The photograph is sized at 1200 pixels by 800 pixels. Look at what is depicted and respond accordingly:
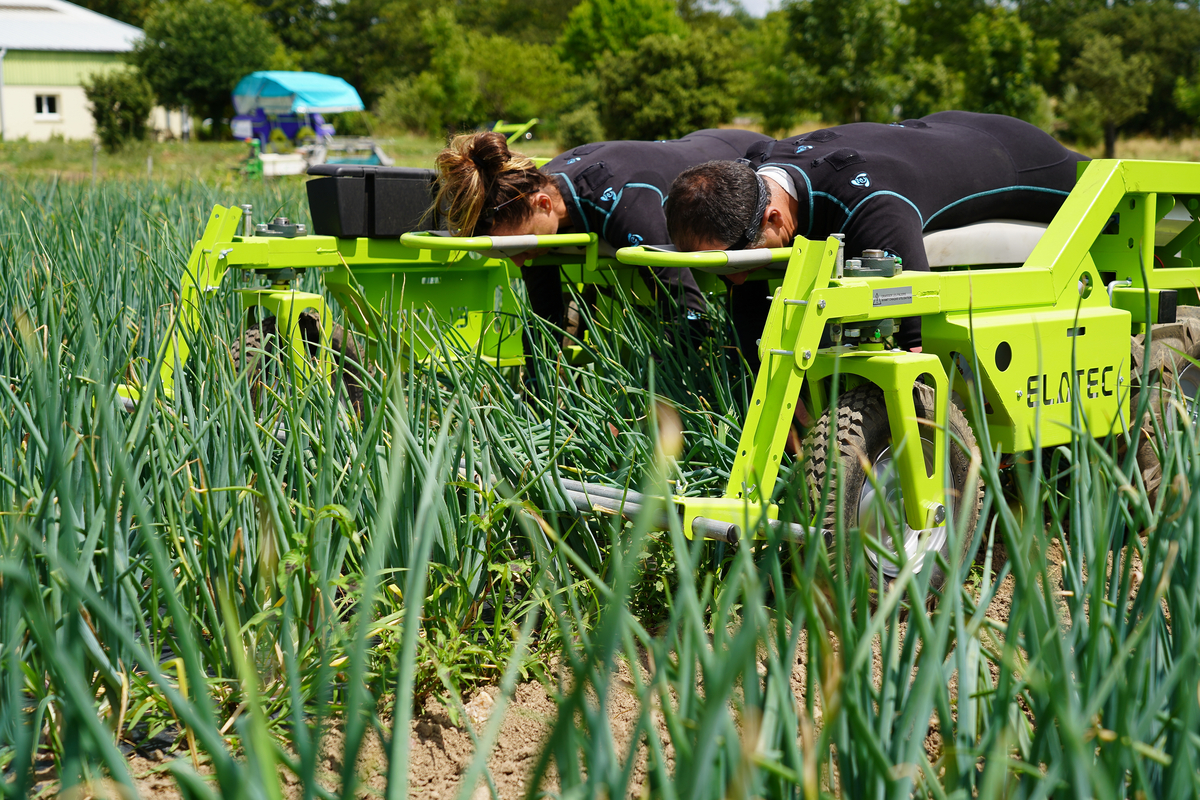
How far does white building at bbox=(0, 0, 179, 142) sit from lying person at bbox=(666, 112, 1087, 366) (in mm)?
36868

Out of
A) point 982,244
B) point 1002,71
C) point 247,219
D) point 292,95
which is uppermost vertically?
point 1002,71

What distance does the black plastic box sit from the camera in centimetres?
279

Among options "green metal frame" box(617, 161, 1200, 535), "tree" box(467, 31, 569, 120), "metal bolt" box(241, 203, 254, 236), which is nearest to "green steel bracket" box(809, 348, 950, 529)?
"green metal frame" box(617, 161, 1200, 535)

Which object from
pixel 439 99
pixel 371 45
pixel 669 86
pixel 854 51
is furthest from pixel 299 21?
pixel 854 51

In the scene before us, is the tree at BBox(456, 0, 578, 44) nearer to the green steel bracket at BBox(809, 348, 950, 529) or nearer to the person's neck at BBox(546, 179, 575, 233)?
the person's neck at BBox(546, 179, 575, 233)

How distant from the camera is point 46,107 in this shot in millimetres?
35188

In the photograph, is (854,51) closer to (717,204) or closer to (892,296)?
(717,204)

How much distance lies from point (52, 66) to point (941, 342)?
4066 cm

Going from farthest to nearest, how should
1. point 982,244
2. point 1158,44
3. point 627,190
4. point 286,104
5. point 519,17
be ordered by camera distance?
point 519,17 < point 1158,44 < point 286,104 < point 627,190 < point 982,244

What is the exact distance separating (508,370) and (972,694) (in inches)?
89.1

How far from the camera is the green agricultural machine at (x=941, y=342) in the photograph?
1544mm

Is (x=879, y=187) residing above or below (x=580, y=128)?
below

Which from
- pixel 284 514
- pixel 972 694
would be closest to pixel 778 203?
pixel 284 514

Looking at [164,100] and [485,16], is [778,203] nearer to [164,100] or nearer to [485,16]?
[164,100]
